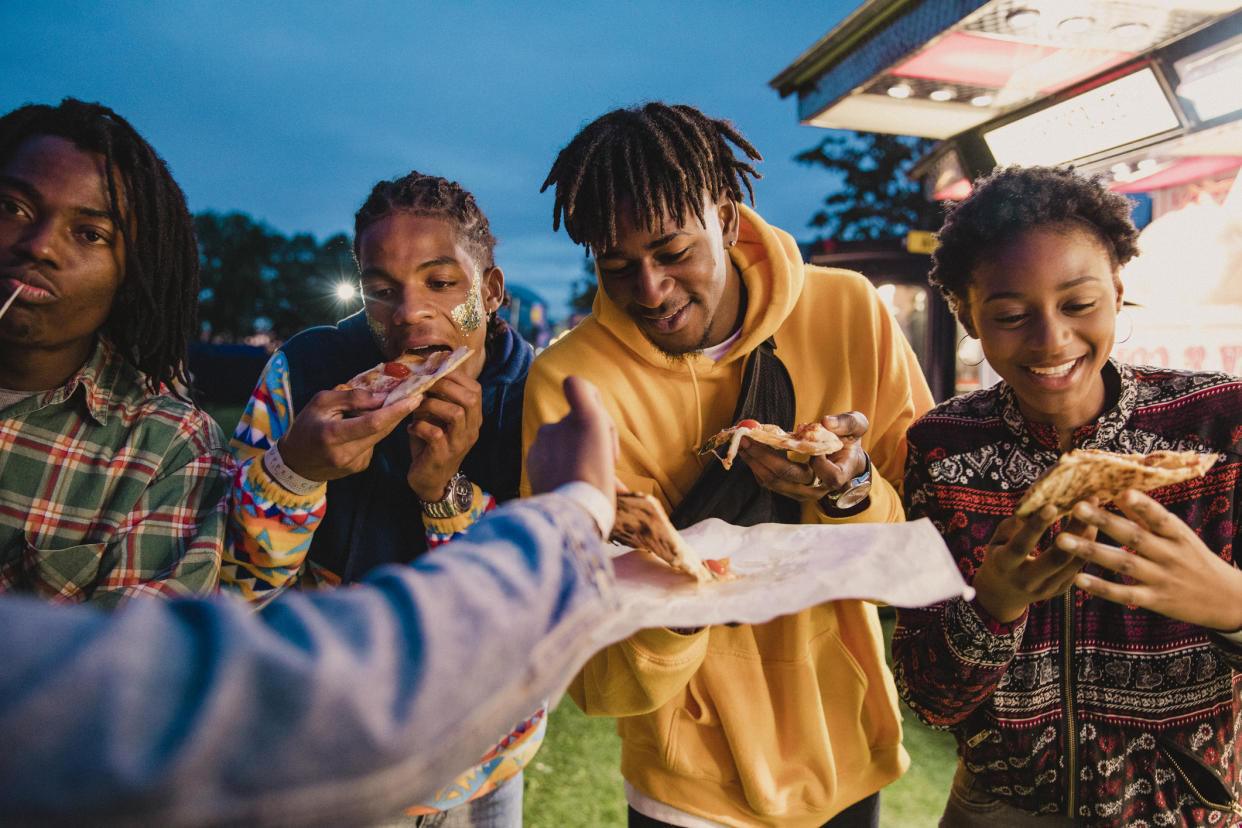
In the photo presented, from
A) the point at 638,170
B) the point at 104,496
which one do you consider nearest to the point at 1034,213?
the point at 638,170

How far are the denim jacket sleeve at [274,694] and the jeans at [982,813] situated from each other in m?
1.77

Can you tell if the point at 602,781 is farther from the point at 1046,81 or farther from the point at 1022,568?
the point at 1046,81

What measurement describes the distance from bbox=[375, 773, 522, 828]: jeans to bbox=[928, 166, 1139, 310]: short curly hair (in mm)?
2161

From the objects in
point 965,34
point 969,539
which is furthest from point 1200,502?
point 965,34

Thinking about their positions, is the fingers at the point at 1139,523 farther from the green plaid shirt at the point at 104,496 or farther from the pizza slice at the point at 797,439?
the green plaid shirt at the point at 104,496

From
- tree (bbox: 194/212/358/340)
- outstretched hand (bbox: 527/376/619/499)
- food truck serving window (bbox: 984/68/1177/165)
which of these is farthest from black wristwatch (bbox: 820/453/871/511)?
tree (bbox: 194/212/358/340)

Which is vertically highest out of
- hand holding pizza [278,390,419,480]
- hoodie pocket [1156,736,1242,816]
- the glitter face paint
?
the glitter face paint

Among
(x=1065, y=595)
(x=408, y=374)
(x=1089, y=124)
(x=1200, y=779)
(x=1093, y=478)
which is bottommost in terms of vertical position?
(x=1200, y=779)

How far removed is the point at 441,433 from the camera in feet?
6.39

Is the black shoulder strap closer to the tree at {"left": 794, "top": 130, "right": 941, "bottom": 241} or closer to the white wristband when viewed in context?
the white wristband

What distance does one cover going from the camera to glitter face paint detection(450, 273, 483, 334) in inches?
87.6

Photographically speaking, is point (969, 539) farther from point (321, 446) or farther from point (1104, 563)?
point (321, 446)

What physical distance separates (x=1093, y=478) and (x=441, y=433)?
5.32ft

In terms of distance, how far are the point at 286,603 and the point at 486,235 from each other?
193cm
